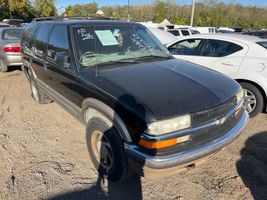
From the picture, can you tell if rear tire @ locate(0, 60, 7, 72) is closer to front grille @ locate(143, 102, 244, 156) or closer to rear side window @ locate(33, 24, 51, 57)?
rear side window @ locate(33, 24, 51, 57)

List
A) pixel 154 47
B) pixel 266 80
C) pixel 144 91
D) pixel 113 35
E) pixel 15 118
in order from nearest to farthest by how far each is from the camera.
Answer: pixel 144 91, pixel 113 35, pixel 154 47, pixel 266 80, pixel 15 118

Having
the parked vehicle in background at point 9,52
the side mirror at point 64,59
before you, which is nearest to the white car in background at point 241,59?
the side mirror at point 64,59

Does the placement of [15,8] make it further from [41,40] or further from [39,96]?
[41,40]

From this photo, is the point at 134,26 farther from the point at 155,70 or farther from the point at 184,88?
the point at 184,88

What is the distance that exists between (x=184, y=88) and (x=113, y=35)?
153 centimetres

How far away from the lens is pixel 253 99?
4871mm

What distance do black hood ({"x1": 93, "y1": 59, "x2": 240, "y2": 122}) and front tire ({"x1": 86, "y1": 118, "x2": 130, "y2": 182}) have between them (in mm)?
427

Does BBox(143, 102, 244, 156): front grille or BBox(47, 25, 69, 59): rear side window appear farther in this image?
BBox(47, 25, 69, 59): rear side window

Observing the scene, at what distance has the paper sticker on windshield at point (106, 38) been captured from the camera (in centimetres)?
352

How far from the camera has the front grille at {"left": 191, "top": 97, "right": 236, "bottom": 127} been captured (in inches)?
96.6

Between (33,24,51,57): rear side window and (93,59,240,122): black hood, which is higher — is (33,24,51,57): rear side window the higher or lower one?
the higher one

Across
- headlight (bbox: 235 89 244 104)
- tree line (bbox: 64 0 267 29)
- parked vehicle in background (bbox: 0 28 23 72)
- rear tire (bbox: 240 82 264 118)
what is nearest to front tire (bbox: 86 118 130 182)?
headlight (bbox: 235 89 244 104)

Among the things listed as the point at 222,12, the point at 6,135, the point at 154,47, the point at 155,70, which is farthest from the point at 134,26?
the point at 222,12

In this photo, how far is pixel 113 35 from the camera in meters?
3.67
